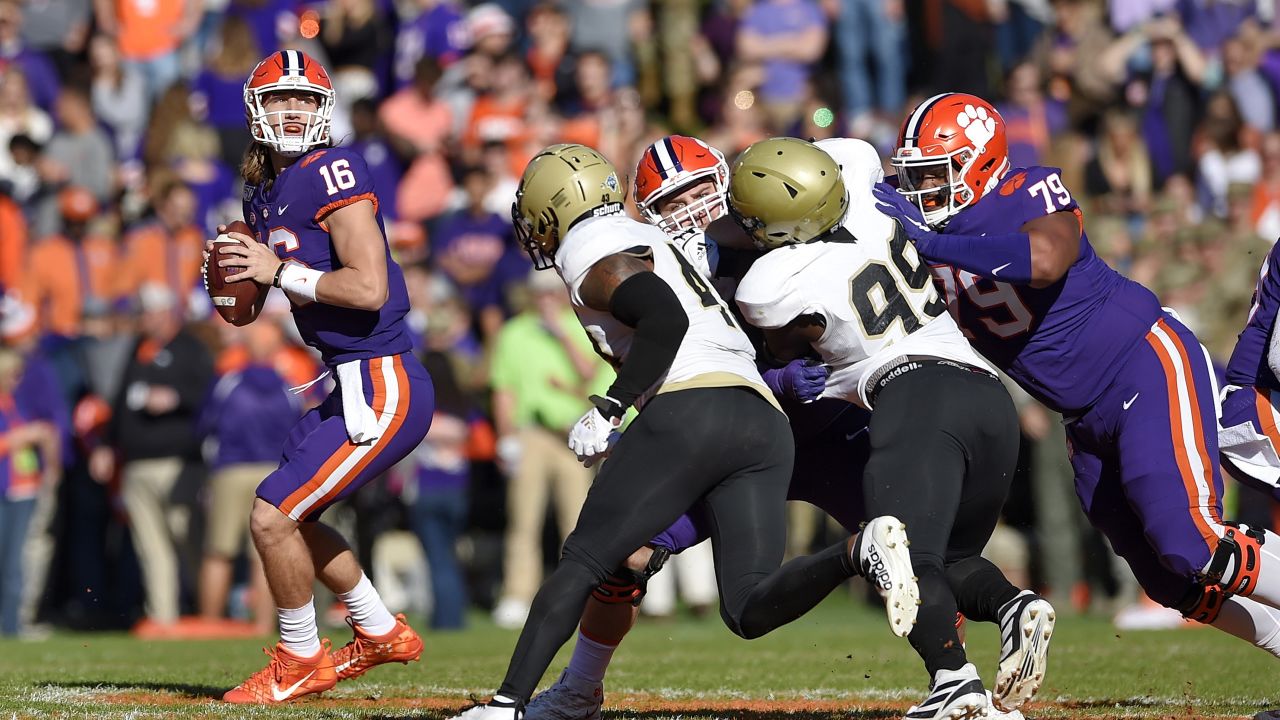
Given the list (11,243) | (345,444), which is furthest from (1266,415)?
(11,243)

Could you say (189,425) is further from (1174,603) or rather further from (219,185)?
(1174,603)

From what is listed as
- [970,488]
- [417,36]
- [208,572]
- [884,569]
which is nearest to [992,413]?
[970,488]

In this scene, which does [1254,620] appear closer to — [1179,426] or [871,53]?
[1179,426]

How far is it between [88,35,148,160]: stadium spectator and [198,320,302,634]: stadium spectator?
3884 millimetres

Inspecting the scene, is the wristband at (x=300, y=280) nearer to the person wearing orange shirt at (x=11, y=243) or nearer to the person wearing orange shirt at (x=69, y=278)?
the person wearing orange shirt at (x=69, y=278)

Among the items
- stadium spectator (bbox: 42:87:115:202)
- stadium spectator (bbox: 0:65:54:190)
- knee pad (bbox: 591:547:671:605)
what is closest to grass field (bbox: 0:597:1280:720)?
knee pad (bbox: 591:547:671:605)

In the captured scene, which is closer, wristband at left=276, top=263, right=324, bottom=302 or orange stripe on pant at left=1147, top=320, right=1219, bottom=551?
orange stripe on pant at left=1147, top=320, right=1219, bottom=551

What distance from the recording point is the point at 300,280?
6008 mm

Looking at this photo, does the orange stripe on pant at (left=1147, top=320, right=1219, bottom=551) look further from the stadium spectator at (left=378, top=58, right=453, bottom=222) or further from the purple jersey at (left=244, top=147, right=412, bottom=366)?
the stadium spectator at (left=378, top=58, right=453, bottom=222)

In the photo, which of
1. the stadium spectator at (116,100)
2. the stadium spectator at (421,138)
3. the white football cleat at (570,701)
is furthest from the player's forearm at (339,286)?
the stadium spectator at (116,100)

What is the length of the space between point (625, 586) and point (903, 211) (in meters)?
1.56

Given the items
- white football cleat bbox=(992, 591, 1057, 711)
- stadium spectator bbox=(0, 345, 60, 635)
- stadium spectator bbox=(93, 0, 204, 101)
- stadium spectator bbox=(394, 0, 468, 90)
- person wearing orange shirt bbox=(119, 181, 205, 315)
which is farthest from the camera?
stadium spectator bbox=(93, 0, 204, 101)

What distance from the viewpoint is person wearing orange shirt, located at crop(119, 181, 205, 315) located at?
12.2 metres

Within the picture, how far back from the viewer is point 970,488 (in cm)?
531
